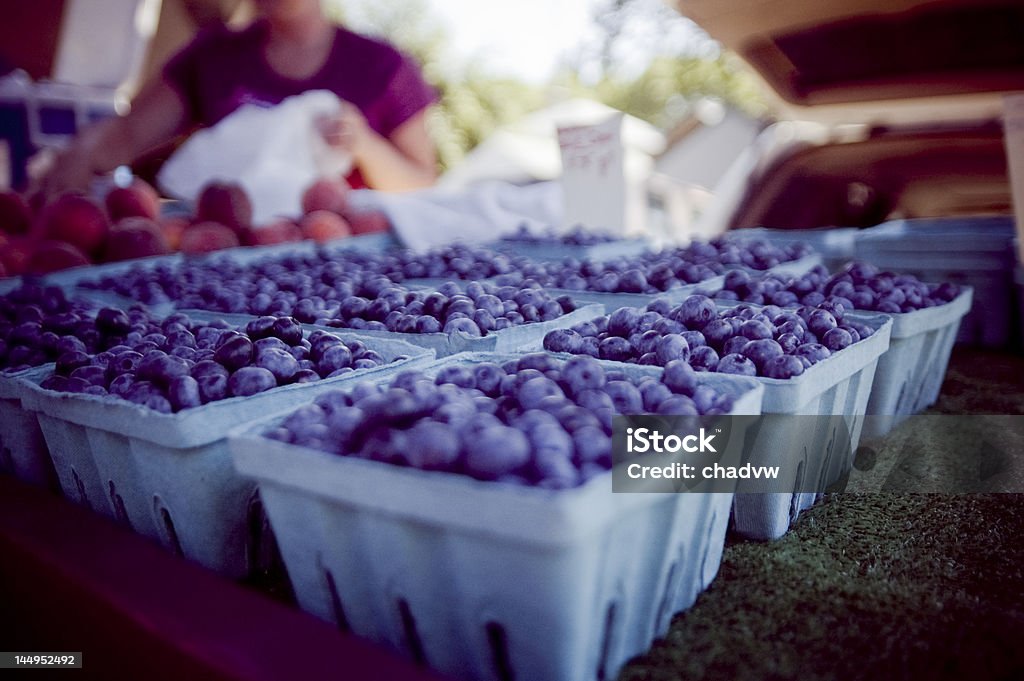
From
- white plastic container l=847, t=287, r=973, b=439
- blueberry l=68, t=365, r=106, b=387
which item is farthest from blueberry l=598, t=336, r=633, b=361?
blueberry l=68, t=365, r=106, b=387

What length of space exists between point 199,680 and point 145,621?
8 centimetres

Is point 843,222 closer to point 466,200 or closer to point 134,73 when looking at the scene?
point 466,200

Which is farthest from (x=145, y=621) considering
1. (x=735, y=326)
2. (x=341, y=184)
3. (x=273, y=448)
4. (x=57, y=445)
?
(x=341, y=184)

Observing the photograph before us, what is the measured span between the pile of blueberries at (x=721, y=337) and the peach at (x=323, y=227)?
1.58m

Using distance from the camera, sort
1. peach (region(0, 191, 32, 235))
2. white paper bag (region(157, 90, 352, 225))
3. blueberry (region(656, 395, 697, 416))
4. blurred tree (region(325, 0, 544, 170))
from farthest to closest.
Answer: blurred tree (region(325, 0, 544, 170)) < white paper bag (region(157, 90, 352, 225)) < peach (region(0, 191, 32, 235)) < blueberry (region(656, 395, 697, 416))

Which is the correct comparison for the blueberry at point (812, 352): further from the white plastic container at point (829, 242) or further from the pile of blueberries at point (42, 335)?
the white plastic container at point (829, 242)

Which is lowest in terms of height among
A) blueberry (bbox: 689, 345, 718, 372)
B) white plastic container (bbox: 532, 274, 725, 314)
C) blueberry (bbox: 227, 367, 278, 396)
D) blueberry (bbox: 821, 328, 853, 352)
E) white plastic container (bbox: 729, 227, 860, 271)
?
white plastic container (bbox: 729, 227, 860, 271)

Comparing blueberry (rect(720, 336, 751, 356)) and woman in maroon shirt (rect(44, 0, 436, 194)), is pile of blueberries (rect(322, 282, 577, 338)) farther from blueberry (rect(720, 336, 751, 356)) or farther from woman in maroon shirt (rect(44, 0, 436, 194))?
woman in maroon shirt (rect(44, 0, 436, 194))

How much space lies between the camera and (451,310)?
1.26 metres

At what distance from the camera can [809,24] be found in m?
1.96

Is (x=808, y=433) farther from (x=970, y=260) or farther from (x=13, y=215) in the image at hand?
(x=13, y=215)

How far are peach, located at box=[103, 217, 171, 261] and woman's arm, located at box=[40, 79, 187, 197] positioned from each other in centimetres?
153

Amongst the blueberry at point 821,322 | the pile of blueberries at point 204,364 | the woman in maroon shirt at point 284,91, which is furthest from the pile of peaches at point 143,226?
the blueberry at point 821,322

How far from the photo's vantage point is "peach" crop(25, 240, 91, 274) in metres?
2.06
